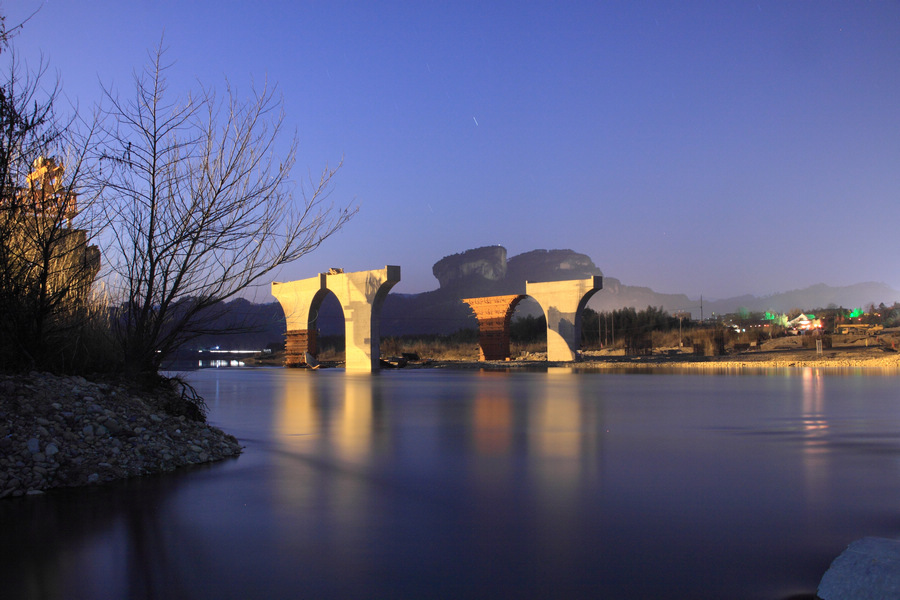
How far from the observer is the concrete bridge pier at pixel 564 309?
3353 cm

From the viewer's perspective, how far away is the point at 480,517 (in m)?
4.94

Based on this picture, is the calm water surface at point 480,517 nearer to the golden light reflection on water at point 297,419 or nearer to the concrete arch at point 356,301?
the golden light reflection on water at point 297,419

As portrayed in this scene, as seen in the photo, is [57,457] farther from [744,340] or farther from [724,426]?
[744,340]

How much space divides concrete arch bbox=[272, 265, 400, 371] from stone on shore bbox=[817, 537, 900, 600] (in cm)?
2929

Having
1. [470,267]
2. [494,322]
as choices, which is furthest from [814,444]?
[470,267]

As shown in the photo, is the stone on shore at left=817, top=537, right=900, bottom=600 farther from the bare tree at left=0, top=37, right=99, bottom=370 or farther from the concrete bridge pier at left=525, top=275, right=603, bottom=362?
the concrete bridge pier at left=525, top=275, right=603, bottom=362

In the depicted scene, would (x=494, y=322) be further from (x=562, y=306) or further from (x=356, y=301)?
(x=356, y=301)

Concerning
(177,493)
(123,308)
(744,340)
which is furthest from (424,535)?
(744,340)

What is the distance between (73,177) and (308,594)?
695cm

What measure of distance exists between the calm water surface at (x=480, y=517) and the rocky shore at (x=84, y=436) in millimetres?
380

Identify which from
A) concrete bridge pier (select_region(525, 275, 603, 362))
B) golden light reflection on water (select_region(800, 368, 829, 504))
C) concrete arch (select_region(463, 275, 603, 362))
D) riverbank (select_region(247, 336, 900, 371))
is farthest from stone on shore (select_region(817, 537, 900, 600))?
concrete bridge pier (select_region(525, 275, 603, 362))

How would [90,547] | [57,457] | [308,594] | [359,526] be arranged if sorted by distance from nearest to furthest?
[308,594] < [90,547] < [359,526] < [57,457]

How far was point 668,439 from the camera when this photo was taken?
878 centimetres

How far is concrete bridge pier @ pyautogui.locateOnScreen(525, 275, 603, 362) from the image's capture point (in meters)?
33.5
